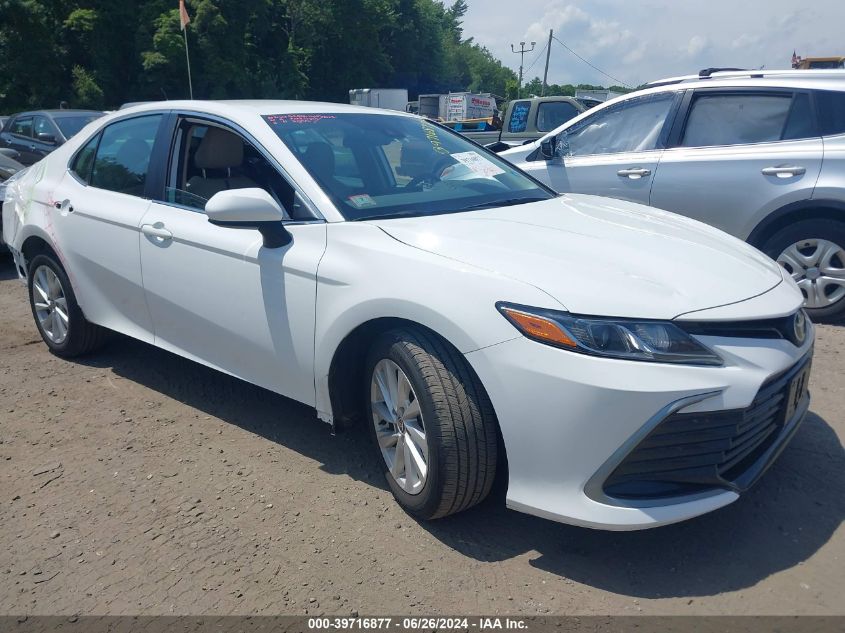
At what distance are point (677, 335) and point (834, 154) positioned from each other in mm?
3496

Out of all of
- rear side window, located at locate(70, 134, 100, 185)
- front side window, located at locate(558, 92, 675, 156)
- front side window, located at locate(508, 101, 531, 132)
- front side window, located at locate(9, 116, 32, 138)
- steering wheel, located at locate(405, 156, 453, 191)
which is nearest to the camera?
steering wheel, located at locate(405, 156, 453, 191)

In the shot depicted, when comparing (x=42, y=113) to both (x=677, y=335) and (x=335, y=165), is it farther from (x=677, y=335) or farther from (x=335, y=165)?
(x=677, y=335)

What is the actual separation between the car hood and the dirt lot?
0.92m

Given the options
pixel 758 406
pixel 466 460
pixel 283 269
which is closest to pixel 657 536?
pixel 758 406

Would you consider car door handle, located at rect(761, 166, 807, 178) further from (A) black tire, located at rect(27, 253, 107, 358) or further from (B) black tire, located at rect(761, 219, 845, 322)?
(A) black tire, located at rect(27, 253, 107, 358)

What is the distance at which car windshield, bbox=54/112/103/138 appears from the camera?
40.0ft

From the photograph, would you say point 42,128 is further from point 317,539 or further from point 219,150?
point 317,539

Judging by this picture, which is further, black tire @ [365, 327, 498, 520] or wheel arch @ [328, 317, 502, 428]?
wheel arch @ [328, 317, 502, 428]

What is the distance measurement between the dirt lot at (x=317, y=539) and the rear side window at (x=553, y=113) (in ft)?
26.1

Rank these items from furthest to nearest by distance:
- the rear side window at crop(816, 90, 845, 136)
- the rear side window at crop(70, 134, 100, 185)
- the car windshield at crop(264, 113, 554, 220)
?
the rear side window at crop(816, 90, 845, 136)
the rear side window at crop(70, 134, 100, 185)
the car windshield at crop(264, 113, 554, 220)

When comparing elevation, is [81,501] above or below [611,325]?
below

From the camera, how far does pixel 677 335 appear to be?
2383 millimetres

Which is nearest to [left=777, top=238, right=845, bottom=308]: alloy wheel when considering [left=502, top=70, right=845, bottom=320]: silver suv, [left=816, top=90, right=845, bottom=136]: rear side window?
[left=502, top=70, right=845, bottom=320]: silver suv

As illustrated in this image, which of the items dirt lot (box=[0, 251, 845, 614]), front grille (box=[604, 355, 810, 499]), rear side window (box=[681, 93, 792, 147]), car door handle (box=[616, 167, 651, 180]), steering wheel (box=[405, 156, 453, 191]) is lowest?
dirt lot (box=[0, 251, 845, 614])
